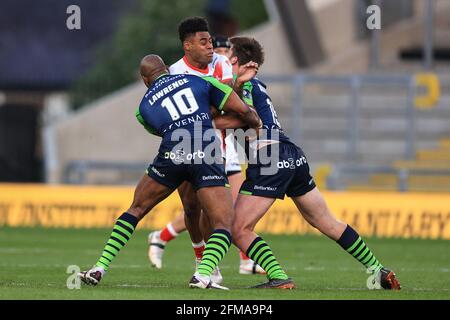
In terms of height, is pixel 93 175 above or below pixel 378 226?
above

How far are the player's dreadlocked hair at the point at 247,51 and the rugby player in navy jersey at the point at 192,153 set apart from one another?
465mm

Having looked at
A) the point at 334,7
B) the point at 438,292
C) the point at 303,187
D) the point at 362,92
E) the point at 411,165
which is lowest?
the point at 438,292

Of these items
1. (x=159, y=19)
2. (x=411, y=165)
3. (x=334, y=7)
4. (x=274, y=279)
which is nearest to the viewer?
(x=274, y=279)

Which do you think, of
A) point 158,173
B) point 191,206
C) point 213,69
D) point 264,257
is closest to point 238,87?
point 213,69

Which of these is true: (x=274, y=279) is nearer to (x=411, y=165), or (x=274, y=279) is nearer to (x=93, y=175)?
(x=411, y=165)

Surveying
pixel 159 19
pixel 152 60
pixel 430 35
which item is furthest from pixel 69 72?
pixel 152 60

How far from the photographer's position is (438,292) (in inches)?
477

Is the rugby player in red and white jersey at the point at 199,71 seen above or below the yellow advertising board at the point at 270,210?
below

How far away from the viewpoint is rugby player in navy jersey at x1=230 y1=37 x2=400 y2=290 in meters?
12.1

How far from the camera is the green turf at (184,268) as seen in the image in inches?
454

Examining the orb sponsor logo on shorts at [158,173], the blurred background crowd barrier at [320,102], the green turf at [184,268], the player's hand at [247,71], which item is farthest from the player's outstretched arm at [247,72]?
the blurred background crowd barrier at [320,102]

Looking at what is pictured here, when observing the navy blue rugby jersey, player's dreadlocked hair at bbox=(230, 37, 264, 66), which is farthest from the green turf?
player's dreadlocked hair at bbox=(230, 37, 264, 66)

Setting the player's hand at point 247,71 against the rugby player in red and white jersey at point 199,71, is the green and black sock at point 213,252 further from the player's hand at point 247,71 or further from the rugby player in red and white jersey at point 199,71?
the player's hand at point 247,71

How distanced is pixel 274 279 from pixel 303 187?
0.86 metres
